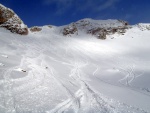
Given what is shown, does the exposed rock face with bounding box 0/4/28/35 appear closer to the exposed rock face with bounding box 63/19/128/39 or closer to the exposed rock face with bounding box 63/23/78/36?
the exposed rock face with bounding box 63/23/78/36

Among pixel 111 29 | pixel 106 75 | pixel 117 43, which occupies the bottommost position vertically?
pixel 106 75

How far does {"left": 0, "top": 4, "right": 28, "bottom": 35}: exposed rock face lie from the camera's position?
2478 cm

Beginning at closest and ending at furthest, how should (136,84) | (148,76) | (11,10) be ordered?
1. (136,84)
2. (148,76)
3. (11,10)

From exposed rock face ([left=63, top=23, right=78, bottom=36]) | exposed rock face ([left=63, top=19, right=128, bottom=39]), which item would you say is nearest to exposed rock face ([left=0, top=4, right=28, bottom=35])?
exposed rock face ([left=63, top=23, right=78, bottom=36])

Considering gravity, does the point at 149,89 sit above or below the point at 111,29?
below

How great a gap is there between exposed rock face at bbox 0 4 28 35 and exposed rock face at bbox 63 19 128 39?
350 inches

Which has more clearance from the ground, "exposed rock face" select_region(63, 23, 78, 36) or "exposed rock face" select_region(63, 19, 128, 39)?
"exposed rock face" select_region(63, 19, 128, 39)

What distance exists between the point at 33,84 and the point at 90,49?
1581cm

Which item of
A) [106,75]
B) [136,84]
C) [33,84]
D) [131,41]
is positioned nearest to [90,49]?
[131,41]

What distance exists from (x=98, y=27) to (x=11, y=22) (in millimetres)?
15617

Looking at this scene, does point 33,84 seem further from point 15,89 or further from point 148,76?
point 148,76

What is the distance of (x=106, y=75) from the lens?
43.9 ft

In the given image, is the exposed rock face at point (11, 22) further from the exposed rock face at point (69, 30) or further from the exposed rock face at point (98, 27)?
the exposed rock face at point (98, 27)

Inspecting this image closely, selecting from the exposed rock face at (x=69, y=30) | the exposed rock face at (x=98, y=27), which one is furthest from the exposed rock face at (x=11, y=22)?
the exposed rock face at (x=98, y=27)
